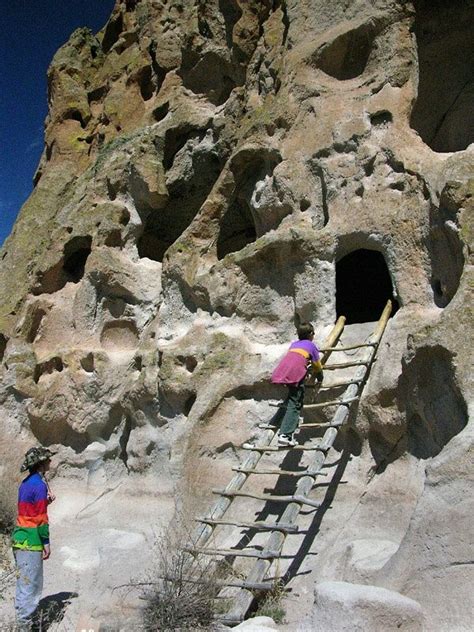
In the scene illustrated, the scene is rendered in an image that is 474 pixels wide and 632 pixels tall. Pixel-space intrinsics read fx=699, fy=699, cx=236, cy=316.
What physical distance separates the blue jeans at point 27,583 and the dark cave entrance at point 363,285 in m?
4.35

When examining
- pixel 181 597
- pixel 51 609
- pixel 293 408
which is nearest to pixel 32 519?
pixel 51 609

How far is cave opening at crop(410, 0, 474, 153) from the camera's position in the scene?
23.3 feet

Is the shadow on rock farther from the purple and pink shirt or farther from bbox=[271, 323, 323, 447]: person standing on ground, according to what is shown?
the purple and pink shirt

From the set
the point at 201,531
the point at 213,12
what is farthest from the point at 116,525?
the point at 213,12

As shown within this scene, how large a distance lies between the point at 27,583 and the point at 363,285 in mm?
4878

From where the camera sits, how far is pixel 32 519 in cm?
457

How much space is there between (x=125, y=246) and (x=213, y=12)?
308 cm

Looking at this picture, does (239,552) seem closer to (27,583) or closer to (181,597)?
(181,597)

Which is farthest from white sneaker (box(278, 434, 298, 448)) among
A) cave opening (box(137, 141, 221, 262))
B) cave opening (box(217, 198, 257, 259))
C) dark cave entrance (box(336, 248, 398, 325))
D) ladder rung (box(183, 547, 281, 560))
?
cave opening (box(137, 141, 221, 262))

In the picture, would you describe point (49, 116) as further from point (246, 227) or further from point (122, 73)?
point (246, 227)

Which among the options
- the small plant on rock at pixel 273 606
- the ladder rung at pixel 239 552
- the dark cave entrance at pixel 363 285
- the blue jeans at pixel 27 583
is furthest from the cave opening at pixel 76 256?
the small plant on rock at pixel 273 606

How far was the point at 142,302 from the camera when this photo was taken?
26.2 feet

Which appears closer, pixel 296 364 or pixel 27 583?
pixel 27 583

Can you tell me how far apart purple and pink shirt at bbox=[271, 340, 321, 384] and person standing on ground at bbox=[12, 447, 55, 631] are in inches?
73.4
